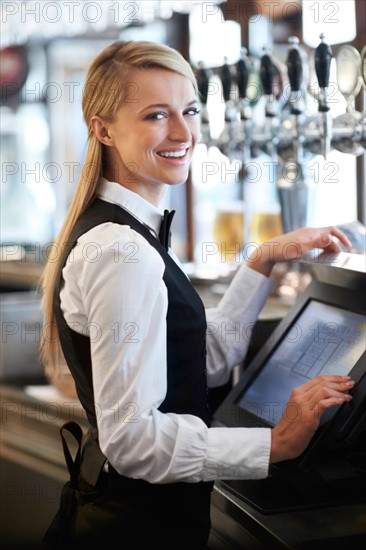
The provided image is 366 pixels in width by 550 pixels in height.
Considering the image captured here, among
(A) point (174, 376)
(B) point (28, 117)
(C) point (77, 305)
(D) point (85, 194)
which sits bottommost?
(A) point (174, 376)

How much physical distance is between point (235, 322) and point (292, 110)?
2.20ft

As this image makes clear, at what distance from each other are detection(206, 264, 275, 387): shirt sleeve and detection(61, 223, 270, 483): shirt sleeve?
1.47 ft

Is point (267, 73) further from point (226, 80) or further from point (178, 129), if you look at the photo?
point (178, 129)

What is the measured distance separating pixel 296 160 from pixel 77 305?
1.09m

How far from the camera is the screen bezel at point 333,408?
1269 mm

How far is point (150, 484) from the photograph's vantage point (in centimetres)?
132

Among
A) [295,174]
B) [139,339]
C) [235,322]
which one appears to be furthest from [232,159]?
Answer: [139,339]

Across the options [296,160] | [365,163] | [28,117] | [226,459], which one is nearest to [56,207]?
[28,117]

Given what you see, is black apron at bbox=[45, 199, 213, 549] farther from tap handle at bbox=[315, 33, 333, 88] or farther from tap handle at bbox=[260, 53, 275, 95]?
tap handle at bbox=[260, 53, 275, 95]

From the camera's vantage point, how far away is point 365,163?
2889 millimetres

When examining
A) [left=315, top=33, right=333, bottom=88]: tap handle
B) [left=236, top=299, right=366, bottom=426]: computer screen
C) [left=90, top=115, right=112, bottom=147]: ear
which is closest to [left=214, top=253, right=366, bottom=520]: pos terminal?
[left=236, top=299, right=366, bottom=426]: computer screen

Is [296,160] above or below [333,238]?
above

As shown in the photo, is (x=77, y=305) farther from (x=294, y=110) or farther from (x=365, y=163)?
(x=365, y=163)

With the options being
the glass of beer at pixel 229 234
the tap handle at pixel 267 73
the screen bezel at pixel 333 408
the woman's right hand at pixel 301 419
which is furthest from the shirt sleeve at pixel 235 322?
the glass of beer at pixel 229 234
